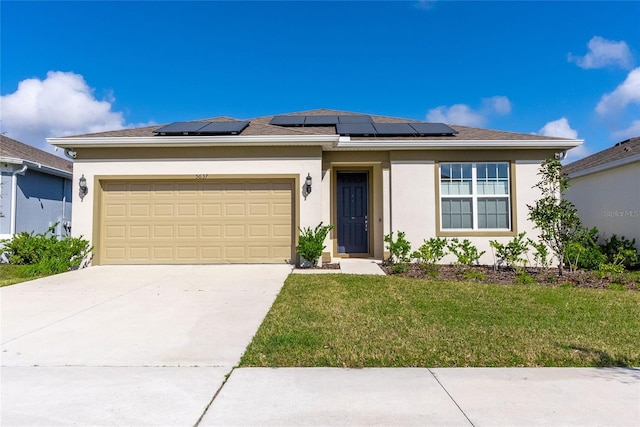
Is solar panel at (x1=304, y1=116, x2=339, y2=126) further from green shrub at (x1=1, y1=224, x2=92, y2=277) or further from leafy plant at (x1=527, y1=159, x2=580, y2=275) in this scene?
green shrub at (x1=1, y1=224, x2=92, y2=277)

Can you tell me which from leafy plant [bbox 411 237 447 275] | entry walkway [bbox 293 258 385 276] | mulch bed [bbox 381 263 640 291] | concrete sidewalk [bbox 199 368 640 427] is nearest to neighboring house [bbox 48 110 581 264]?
leafy plant [bbox 411 237 447 275]

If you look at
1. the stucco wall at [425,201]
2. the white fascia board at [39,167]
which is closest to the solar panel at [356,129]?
the stucco wall at [425,201]

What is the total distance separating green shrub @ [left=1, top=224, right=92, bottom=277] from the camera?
8.77m

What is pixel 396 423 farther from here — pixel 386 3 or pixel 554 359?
pixel 386 3

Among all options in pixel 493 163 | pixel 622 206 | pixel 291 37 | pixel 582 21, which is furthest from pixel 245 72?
pixel 622 206

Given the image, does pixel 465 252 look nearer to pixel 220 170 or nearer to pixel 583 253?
pixel 583 253

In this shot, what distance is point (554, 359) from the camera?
3506 mm

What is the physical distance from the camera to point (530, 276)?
318 inches

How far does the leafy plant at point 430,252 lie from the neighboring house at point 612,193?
602cm

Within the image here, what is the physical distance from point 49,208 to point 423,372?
1353 centimetres

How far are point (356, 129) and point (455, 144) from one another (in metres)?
2.81

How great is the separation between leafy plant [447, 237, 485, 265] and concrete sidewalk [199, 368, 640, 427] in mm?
5746

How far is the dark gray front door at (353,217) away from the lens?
10938mm

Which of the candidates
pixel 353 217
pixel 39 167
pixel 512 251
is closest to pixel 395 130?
pixel 353 217
